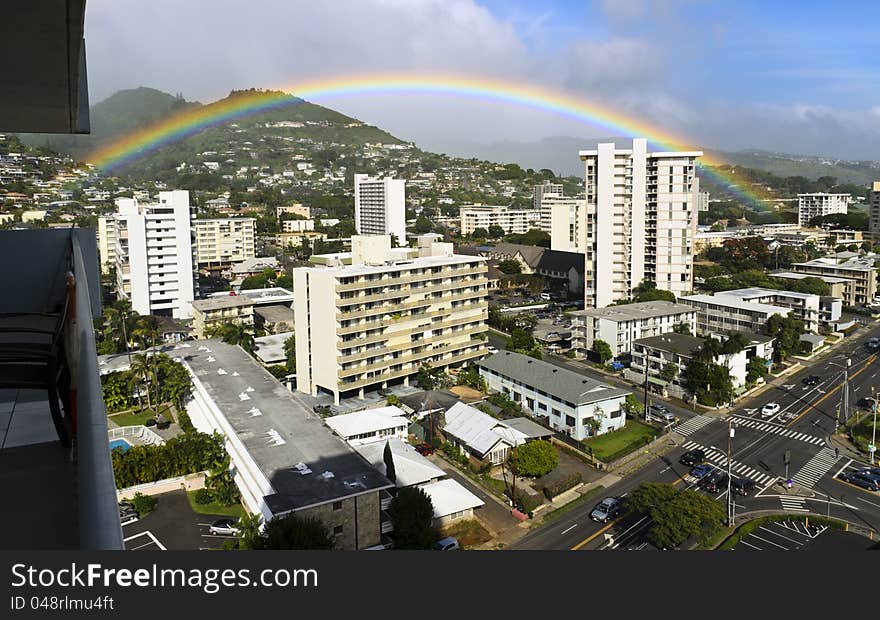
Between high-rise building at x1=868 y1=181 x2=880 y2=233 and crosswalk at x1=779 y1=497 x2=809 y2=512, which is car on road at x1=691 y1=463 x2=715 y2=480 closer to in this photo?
crosswalk at x1=779 y1=497 x2=809 y2=512

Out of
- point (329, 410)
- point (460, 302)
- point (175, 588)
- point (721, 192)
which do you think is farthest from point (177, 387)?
point (721, 192)

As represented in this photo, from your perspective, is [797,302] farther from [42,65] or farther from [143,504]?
[42,65]

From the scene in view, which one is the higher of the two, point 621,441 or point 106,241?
point 106,241

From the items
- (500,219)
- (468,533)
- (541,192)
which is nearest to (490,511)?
(468,533)

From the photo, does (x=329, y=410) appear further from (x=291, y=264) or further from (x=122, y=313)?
(x=291, y=264)

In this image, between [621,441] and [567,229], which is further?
[567,229]

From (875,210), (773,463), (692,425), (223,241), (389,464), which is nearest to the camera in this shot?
(389,464)

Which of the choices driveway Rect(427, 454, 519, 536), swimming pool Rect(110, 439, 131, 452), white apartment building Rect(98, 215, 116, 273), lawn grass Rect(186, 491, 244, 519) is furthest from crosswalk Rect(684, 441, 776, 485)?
white apartment building Rect(98, 215, 116, 273)
